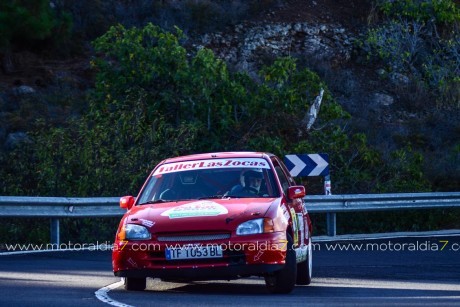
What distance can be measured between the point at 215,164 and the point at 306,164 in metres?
9.47

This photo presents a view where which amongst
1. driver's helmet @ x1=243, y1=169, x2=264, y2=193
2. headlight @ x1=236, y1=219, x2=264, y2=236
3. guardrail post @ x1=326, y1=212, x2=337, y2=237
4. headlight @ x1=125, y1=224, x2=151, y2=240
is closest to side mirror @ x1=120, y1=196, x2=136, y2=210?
headlight @ x1=125, y1=224, x2=151, y2=240

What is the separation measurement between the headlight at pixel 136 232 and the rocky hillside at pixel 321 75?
59.8ft

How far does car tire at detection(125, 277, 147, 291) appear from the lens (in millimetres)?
11094

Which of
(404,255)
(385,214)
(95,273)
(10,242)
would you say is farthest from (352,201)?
(95,273)

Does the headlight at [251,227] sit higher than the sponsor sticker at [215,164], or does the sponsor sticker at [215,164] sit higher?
the sponsor sticker at [215,164]

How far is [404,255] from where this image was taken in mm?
16578

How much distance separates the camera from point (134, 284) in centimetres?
1115

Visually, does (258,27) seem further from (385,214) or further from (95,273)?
(95,273)

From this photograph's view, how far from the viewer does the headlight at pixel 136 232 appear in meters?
10.8

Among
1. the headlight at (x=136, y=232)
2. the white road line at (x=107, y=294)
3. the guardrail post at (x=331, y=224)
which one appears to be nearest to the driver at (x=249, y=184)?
the headlight at (x=136, y=232)

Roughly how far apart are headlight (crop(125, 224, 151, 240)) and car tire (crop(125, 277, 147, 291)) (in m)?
0.45

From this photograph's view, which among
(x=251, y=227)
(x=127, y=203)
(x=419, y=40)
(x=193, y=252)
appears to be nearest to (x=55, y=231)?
(x=127, y=203)

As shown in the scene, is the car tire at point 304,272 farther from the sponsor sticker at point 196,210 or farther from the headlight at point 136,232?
the headlight at point 136,232

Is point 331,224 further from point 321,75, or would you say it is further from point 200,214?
point 321,75
